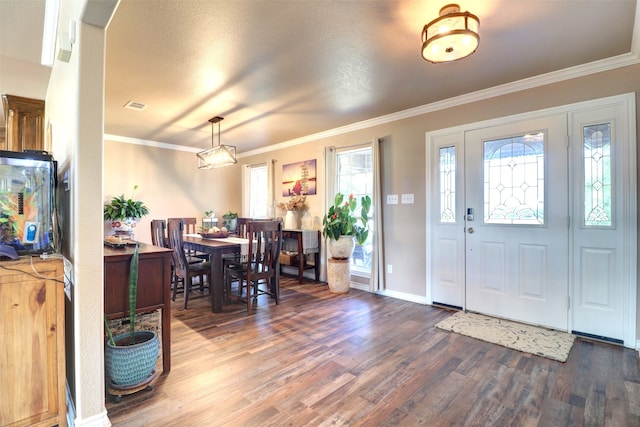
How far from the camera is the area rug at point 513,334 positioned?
8.35 feet

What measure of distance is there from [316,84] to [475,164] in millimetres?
1982

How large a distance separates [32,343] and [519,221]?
392 centimetres

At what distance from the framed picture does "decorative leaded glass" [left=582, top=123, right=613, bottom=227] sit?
3.51 metres

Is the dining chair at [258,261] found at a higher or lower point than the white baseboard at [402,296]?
higher

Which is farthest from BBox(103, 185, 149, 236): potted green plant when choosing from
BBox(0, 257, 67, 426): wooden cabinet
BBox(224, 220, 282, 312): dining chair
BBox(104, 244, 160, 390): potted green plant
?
BBox(0, 257, 67, 426): wooden cabinet

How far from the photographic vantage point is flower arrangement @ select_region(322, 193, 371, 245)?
427 cm

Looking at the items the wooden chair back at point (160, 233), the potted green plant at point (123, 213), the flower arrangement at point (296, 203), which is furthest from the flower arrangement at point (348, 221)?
the potted green plant at point (123, 213)

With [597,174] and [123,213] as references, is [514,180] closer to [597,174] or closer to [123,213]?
[597,174]

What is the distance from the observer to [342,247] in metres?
4.30

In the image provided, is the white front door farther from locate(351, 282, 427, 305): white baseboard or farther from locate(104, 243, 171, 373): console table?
locate(104, 243, 171, 373): console table

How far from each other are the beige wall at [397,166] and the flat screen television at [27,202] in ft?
11.6

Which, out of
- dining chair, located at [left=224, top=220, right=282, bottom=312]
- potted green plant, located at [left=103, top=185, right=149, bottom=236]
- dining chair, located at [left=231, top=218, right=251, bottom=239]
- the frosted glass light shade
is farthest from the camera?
potted green plant, located at [left=103, top=185, right=149, bottom=236]

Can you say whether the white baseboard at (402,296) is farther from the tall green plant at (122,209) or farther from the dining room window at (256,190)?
the tall green plant at (122,209)

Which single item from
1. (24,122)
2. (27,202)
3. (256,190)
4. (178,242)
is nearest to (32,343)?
(27,202)
